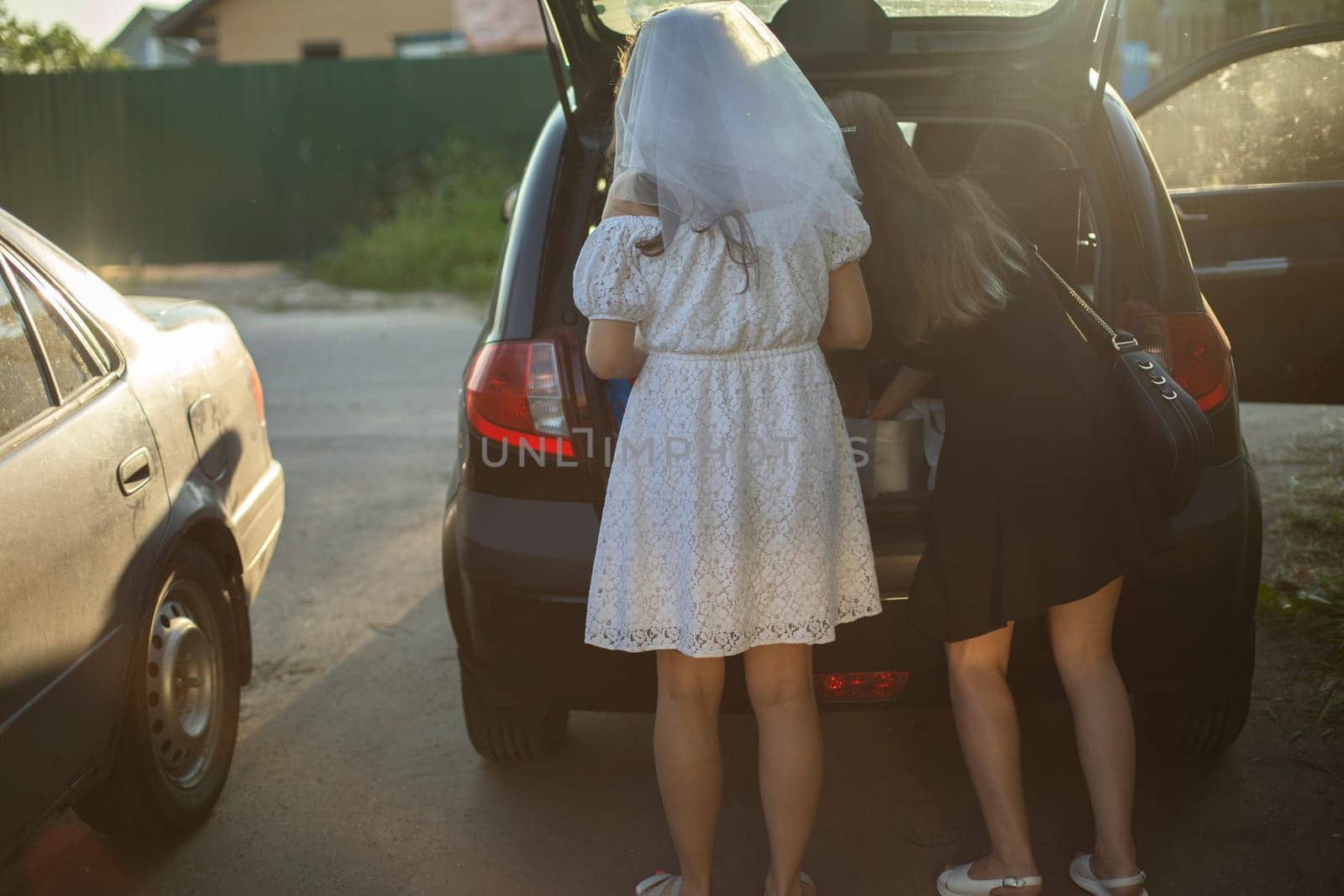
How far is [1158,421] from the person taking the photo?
2.51m

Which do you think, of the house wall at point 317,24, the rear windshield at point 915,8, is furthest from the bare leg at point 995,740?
the house wall at point 317,24

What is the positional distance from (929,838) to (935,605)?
743 millimetres

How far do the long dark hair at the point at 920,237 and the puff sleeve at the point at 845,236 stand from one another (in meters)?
0.12

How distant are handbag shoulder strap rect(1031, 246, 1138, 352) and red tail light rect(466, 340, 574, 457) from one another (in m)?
1.04

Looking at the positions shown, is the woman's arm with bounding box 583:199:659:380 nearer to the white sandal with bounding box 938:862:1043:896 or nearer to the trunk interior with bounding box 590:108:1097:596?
the trunk interior with bounding box 590:108:1097:596

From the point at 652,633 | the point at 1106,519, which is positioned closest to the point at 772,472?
the point at 652,633

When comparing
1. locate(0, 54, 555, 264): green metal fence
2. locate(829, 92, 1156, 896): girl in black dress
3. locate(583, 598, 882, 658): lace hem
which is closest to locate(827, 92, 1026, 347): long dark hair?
locate(829, 92, 1156, 896): girl in black dress

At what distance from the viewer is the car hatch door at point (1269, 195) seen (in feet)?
14.4

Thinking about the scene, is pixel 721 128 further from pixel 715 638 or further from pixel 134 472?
pixel 134 472

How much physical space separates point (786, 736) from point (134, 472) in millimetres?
1526

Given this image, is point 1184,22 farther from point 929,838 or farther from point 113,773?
point 113,773

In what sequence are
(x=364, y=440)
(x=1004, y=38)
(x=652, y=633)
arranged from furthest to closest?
(x=364, y=440) → (x=1004, y=38) → (x=652, y=633)

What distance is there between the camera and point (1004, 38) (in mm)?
3357

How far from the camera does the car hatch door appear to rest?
4402mm
